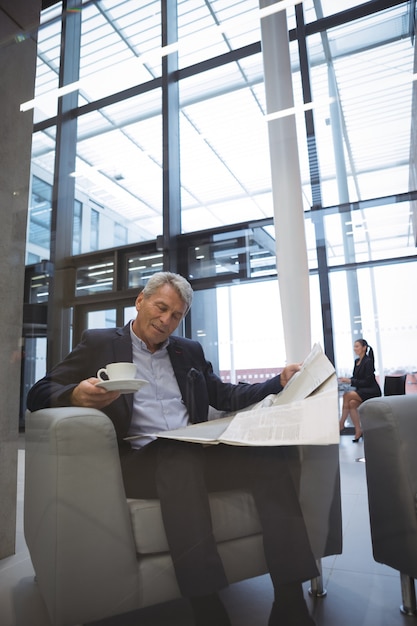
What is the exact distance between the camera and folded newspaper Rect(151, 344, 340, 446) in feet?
2.27

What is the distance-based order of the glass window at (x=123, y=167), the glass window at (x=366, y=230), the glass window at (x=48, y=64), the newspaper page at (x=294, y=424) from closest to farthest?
the newspaper page at (x=294, y=424), the glass window at (x=48, y=64), the glass window at (x=366, y=230), the glass window at (x=123, y=167)

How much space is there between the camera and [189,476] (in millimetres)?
766

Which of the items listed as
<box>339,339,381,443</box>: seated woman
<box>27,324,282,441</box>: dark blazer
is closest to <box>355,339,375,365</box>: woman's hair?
<box>339,339,381,443</box>: seated woman

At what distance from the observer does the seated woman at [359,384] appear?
2.60ft

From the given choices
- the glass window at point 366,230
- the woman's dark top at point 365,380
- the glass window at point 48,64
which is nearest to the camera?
the woman's dark top at point 365,380

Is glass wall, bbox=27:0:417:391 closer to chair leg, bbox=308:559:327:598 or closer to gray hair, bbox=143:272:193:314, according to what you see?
gray hair, bbox=143:272:193:314

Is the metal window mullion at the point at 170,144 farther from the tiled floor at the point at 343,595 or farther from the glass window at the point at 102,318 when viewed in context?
the tiled floor at the point at 343,595

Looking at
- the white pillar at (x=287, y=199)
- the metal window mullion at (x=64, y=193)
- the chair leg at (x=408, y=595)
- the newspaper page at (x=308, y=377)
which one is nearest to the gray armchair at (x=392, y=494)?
the chair leg at (x=408, y=595)

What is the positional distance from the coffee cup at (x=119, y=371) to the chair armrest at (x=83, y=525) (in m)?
0.08

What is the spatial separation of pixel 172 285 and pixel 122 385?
1.14 feet

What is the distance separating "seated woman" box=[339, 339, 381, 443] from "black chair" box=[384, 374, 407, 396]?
3 centimetres

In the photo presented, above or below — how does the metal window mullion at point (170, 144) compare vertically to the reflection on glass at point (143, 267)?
above

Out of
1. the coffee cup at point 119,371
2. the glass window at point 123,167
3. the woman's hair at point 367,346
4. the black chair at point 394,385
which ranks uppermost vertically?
the glass window at point 123,167

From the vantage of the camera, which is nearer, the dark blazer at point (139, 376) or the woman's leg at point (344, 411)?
the woman's leg at point (344, 411)
